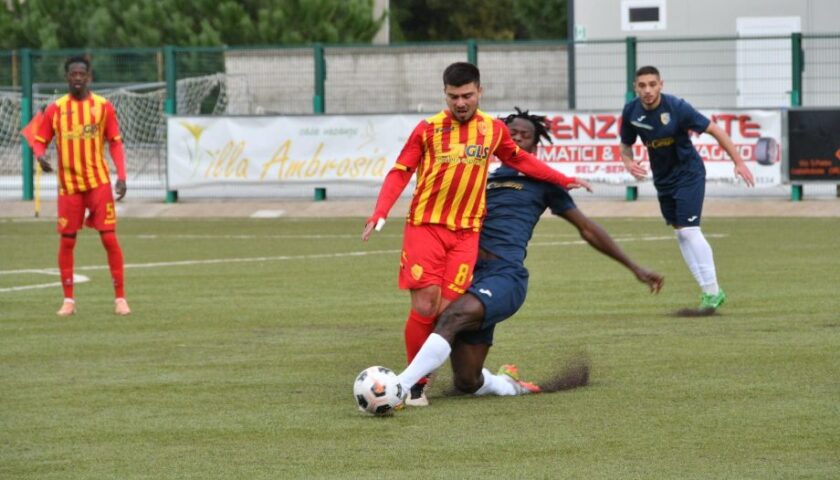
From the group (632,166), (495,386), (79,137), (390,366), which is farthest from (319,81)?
(495,386)

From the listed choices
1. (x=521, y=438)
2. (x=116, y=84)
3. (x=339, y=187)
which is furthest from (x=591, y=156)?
(x=521, y=438)

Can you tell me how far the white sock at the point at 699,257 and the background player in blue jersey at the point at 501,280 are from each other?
3.54 m

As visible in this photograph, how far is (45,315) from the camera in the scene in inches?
521

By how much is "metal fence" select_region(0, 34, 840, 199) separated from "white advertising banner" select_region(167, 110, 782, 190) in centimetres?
96

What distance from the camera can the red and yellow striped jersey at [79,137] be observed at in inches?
526

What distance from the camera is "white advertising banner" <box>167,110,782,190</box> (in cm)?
2595

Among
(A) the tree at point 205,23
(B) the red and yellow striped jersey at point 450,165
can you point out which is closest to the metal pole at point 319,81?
(A) the tree at point 205,23

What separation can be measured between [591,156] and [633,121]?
13.7 meters

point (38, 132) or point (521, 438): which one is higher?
point (38, 132)

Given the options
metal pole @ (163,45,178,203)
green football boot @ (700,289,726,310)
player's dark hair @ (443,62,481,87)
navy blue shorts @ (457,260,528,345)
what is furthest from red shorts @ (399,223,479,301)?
metal pole @ (163,45,178,203)

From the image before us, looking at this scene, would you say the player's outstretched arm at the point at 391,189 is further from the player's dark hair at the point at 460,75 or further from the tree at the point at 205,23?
the tree at the point at 205,23

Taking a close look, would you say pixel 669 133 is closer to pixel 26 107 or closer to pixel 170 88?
pixel 170 88

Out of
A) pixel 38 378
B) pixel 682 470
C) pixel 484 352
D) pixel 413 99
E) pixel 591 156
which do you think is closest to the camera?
pixel 682 470

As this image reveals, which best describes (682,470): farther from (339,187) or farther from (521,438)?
(339,187)
